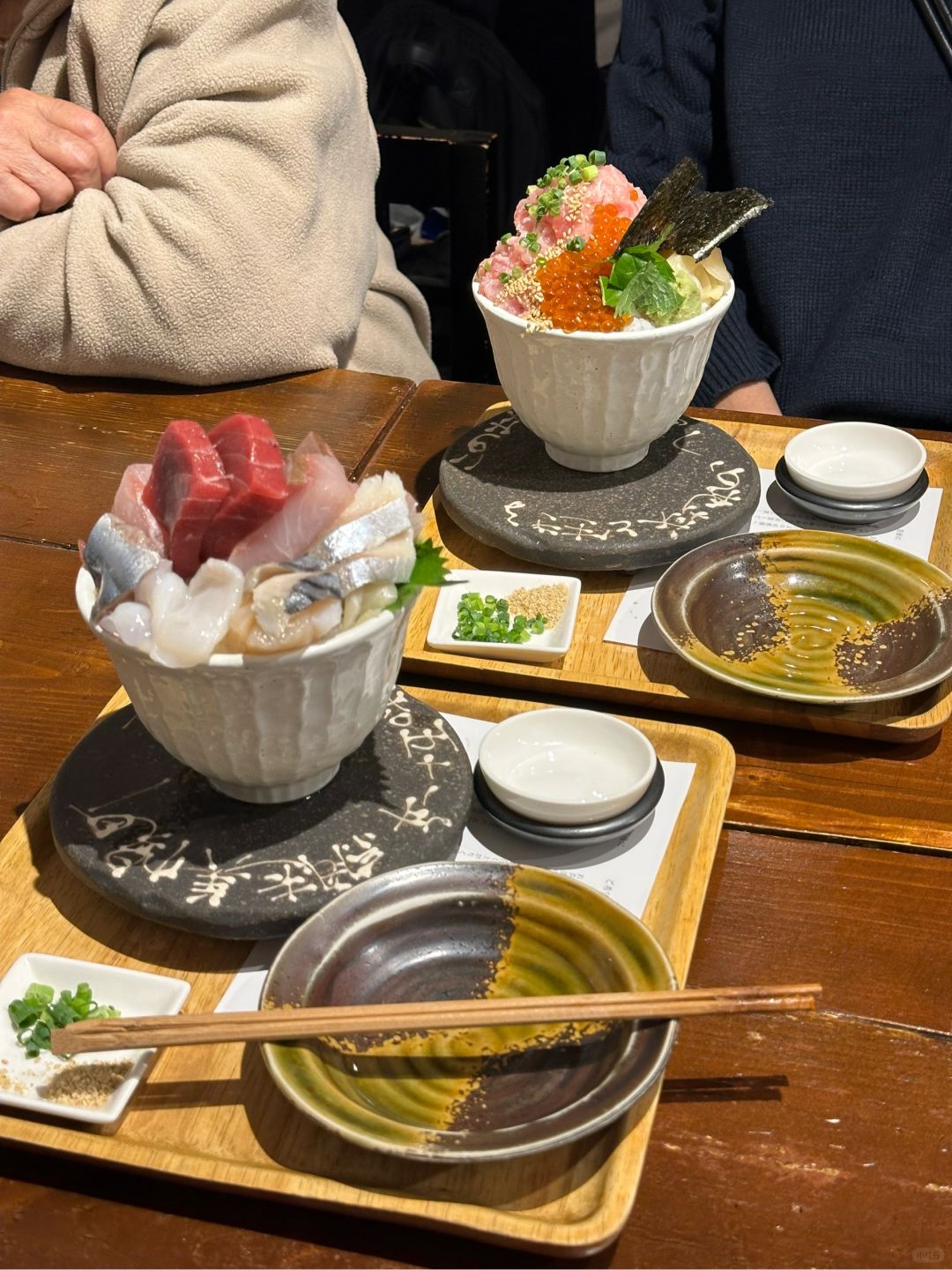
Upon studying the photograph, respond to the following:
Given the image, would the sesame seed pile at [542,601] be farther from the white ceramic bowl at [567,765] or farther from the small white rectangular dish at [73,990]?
the small white rectangular dish at [73,990]

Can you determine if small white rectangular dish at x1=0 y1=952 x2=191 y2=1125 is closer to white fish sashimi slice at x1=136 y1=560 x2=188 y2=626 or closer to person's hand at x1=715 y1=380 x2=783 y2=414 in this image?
white fish sashimi slice at x1=136 y1=560 x2=188 y2=626

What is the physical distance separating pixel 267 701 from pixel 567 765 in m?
0.28

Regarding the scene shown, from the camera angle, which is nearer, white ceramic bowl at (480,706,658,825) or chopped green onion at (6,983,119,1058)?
chopped green onion at (6,983,119,1058)

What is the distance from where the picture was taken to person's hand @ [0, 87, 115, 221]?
1.68m

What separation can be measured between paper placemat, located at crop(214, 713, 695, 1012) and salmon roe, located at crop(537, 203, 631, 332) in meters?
0.48

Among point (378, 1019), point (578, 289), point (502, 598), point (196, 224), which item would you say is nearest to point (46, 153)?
point (196, 224)

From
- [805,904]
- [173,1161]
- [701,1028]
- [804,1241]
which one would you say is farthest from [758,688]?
[173,1161]

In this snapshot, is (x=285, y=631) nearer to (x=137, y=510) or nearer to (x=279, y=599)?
(x=279, y=599)

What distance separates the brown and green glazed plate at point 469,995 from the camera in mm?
721

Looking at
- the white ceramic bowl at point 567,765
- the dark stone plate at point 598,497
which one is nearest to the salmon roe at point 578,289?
the dark stone plate at point 598,497

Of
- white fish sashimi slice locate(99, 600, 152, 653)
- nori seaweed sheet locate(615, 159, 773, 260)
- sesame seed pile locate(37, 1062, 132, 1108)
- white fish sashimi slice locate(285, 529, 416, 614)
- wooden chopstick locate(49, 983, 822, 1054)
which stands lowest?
sesame seed pile locate(37, 1062, 132, 1108)

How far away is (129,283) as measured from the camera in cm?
161

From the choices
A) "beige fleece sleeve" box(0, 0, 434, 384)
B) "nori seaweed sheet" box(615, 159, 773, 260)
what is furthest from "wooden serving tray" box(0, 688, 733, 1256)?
"beige fleece sleeve" box(0, 0, 434, 384)

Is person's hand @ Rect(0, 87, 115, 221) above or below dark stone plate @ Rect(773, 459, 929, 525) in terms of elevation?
above
